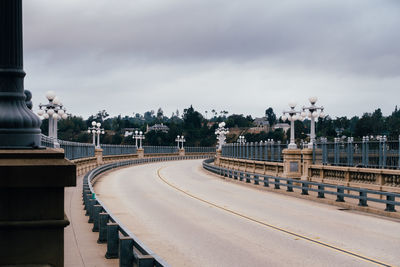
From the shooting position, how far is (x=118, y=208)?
69.9 feet

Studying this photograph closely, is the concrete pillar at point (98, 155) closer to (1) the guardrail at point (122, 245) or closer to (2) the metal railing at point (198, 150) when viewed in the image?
(1) the guardrail at point (122, 245)

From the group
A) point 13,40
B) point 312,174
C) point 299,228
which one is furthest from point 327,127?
point 13,40

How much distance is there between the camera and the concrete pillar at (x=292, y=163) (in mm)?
31016

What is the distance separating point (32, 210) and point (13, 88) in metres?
1.48

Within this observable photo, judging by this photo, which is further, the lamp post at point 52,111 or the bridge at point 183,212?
the lamp post at point 52,111

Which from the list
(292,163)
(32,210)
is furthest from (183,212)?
(32,210)

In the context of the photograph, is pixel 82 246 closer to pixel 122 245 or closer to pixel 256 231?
pixel 122 245

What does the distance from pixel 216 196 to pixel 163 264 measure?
1981 cm

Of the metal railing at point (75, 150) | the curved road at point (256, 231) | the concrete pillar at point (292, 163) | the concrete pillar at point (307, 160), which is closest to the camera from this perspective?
the curved road at point (256, 231)

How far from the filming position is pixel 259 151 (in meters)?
41.4

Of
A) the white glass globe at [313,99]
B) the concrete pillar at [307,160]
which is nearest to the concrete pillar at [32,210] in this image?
the concrete pillar at [307,160]

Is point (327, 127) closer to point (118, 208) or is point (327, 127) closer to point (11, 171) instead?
point (118, 208)


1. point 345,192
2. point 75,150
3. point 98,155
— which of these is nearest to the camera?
point 345,192

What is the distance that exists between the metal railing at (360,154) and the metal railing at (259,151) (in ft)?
20.4
